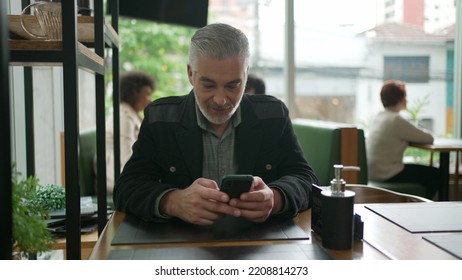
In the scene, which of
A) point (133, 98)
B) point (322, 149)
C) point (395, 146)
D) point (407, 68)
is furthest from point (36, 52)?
point (407, 68)

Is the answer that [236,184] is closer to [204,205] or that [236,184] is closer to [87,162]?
[204,205]

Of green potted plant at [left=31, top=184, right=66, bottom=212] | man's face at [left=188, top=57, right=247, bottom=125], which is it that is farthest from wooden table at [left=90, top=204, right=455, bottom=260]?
green potted plant at [left=31, top=184, right=66, bottom=212]

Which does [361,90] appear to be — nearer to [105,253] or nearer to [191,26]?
[191,26]

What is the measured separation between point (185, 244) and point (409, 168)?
2917mm

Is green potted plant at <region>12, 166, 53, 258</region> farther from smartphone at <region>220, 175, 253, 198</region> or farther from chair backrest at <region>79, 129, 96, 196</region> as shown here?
chair backrest at <region>79, 129, 96, 196</region>

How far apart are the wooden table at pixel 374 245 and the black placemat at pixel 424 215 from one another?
0.03 metres

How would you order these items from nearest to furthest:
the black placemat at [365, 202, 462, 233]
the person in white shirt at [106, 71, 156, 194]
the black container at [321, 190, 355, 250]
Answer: the black container at [321, 190, 355, 250], the black placemat at [365, 202, 462, 233], the person in white shirt at [106, 71, 156, 194]

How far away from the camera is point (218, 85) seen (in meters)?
1.32

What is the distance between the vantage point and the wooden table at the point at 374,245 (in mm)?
866

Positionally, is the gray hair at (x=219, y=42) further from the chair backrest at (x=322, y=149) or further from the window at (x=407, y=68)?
the window at (x=407, y=68)

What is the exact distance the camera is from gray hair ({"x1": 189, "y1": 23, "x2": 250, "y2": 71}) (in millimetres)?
1289

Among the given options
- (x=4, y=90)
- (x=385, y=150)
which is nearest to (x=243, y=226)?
(x=4, y=90)

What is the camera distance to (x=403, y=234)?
976 millimetres

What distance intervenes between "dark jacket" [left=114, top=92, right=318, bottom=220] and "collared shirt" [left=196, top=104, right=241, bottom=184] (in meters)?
0.02
